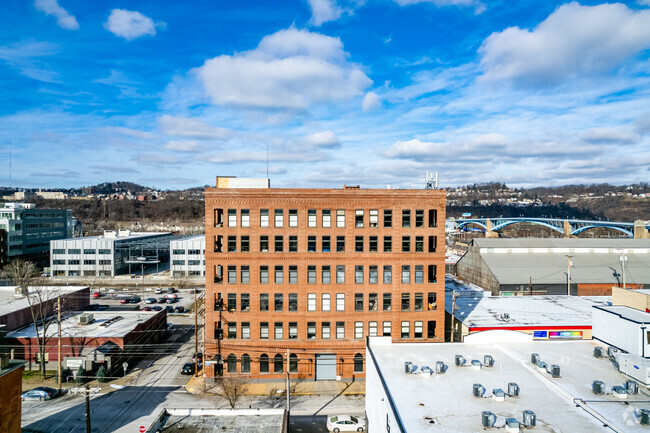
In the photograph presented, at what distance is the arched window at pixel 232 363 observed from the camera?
4038cm

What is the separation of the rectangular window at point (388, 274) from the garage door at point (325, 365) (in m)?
9.60

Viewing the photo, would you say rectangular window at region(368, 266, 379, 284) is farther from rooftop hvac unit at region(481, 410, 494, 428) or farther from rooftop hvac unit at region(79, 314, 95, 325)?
rooftop hvac unit at region(79, 314, 95, 325)

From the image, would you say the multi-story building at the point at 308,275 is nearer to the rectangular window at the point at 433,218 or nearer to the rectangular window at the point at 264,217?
the rectangular window at the point at 264,217

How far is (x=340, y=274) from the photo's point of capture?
4059 cm

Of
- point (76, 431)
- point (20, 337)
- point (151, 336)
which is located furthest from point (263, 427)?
point (20, 337)

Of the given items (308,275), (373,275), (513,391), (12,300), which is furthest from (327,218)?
(12,300)

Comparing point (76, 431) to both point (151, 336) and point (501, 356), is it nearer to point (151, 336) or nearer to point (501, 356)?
point (151, 336)

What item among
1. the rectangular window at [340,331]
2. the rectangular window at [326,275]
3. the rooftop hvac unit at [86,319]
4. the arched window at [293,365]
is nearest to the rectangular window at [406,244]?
the rectangular window at [326,275]

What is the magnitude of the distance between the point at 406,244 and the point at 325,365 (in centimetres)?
1532

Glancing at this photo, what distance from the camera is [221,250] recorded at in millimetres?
41531

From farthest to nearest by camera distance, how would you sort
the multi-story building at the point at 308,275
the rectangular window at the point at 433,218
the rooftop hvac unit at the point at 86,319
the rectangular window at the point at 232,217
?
1. the rooftop hvac unit at the point at 86,319
2. the rectangular window at the point at 433,218
3. the rectangular window at the point at 232,217
4. the multi-story building at the point at 308,275

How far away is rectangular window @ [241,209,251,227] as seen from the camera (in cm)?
4028

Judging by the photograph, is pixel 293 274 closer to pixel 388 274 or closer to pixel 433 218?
pixel 388 274

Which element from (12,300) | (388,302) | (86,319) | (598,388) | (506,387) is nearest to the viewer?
(598,388)
